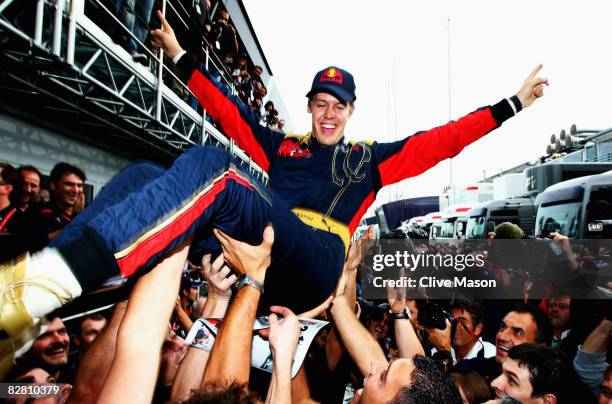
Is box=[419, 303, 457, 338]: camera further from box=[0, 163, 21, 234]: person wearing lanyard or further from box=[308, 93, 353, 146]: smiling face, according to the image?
box=[0, 163, 21, 234]: person wearing lanyard

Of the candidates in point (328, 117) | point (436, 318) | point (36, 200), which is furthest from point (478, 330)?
point (36, 200)

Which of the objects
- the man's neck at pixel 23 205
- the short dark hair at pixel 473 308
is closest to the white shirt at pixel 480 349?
the short dark hair at pixel 473 308

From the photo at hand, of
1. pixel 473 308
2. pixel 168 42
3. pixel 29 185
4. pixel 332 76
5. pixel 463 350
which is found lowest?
pixel 463 350

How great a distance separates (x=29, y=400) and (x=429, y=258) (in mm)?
5322

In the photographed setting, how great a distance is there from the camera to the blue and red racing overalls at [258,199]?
1.32 meters

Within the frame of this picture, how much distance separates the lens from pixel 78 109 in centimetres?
623

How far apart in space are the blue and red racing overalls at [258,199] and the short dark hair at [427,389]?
23.9 inches

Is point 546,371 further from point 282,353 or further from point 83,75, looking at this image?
point 83,75

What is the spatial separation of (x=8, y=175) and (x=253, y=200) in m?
2.60

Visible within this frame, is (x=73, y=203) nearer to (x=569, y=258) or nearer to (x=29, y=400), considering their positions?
(x=29, y=400)

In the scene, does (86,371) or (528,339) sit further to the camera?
(528,339)

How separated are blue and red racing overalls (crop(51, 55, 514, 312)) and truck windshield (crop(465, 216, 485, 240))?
→ 11228 millimetres

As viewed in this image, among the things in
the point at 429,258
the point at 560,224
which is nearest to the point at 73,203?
the point at 429,258

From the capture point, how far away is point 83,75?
16.7 ft
